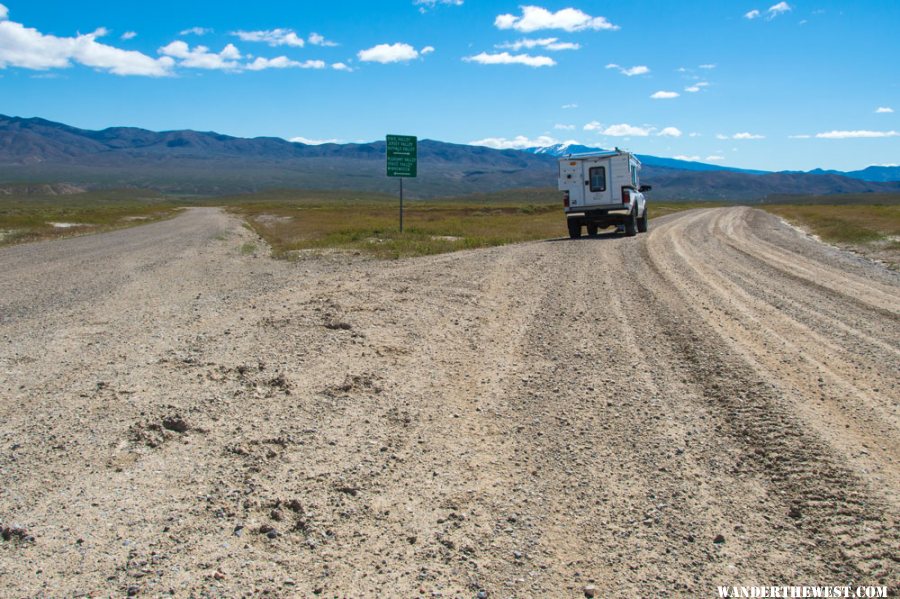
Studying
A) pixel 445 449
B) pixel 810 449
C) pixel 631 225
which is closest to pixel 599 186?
pixel 631 225

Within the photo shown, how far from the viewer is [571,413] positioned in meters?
5.30

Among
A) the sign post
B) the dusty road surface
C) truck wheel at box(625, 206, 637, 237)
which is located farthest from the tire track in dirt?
the sign post

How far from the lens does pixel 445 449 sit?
15.3 ft

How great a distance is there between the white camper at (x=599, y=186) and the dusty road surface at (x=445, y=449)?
46.2ft

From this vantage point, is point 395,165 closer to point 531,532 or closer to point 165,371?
point 165,371

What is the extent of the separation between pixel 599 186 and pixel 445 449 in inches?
790

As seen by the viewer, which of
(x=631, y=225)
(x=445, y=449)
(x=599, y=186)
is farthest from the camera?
(x=631, y=225)

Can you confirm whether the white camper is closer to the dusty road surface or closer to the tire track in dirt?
the dusty road surface

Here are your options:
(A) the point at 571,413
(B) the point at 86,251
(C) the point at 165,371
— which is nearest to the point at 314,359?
(C) the point at 165,371

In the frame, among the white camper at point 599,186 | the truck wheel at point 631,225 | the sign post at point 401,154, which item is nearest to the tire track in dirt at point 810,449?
the white camper at point 599,186

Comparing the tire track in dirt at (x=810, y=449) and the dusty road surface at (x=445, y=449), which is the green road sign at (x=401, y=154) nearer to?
the dusty road surface at (x=445, y=449)

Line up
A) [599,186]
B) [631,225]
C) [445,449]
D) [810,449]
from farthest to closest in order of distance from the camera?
[631,225] → [599,186] → [445,449] → [810,449]

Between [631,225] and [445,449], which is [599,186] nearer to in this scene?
[631,225]

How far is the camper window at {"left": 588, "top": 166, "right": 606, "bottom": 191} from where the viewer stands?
76.7 feet
